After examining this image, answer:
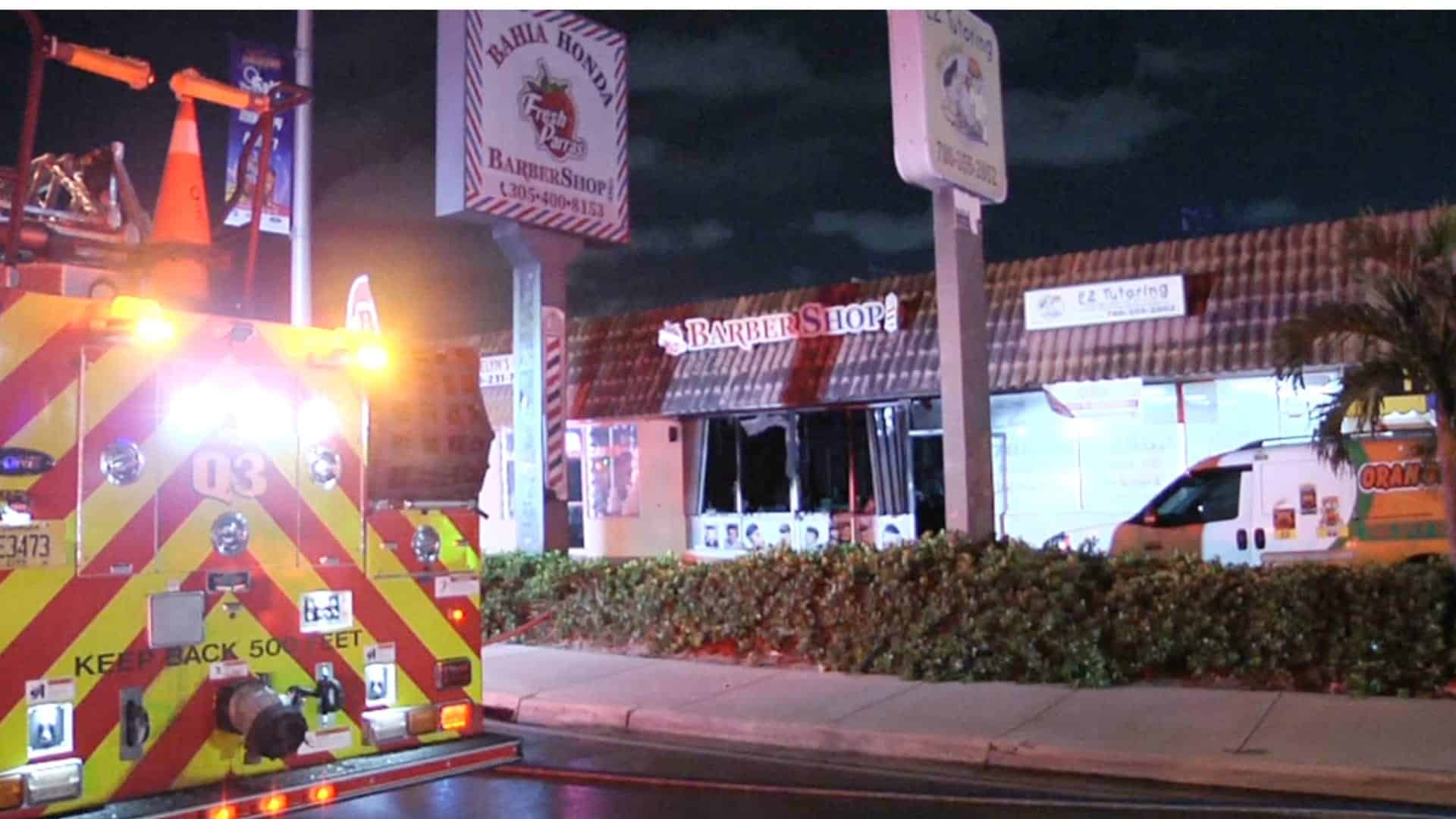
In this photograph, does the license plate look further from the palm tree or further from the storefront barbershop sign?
the storefront barbershop sign

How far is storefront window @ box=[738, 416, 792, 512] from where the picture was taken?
24.1m

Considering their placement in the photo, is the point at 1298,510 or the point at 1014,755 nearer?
the point at 1014,755

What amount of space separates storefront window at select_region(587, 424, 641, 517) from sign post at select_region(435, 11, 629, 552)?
8212 millimetres

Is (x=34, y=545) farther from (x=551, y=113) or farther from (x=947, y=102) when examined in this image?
(x=551, y=113)

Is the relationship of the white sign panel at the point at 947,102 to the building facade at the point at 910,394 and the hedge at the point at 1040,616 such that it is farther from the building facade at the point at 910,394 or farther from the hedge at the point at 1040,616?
the building facade at the point at 910,394

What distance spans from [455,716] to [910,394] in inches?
572

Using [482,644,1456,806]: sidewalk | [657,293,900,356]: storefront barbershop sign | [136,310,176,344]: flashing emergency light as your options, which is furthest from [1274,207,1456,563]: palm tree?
[657,293,900,356]: storefront barbershop sign

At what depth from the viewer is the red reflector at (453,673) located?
21.0 ft

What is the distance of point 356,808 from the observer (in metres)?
8.21

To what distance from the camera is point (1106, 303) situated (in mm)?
18781

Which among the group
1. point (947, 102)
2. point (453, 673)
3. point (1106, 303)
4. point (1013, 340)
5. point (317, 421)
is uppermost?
point (947, 102)

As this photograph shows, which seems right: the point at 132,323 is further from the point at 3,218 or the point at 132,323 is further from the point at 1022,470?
the point at 1022,470

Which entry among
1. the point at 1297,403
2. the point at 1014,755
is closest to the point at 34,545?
the point at 1014,755

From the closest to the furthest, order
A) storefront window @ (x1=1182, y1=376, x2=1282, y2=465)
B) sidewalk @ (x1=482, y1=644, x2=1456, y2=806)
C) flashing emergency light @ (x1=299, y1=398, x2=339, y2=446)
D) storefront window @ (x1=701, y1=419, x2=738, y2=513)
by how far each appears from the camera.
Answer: flashing emergency light @ (x1=299, y1=398, x2=339, y2=446), sidewalk @ (x1=482, y1=644, x2=1456, y2=806), storefront window @ (x1=1182, y1=376, x2=1282, y2=465), storefront window @ (x1=701, y1=419, x2=738, y2=513)
